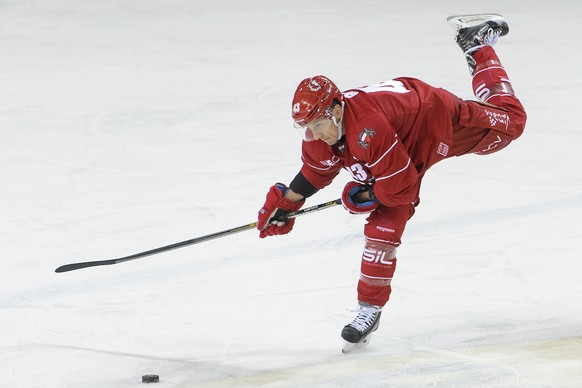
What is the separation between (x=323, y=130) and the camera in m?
3.47

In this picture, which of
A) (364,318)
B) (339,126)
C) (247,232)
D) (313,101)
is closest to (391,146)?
(339,126)

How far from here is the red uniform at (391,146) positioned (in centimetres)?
345

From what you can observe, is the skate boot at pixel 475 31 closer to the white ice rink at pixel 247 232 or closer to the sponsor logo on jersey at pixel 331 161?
the white ice rink at pixel 247 232

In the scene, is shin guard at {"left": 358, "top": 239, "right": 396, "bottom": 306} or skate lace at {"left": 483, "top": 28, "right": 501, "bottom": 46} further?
skate lace at {"left": 483, "top": 28, "right": 501, "bottom": 46}

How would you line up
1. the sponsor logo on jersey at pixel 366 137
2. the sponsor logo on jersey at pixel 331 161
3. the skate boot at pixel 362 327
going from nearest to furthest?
1. the sponsor logo on jersey at pixel 366 137
2. the skate boot at pixel 362 327
3. the sponsor logo on jersey at pixel 331 161

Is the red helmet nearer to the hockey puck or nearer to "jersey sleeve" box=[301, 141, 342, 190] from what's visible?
"jersey sleeve" box=[301, 141, 342, 190]

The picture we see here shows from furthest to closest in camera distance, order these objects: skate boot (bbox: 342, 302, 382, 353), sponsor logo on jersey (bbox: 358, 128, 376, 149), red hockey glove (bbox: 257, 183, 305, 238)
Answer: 1. red hockey glove (bbox: 257, 183, 305, 238)
2. skate boot (bbox: 342, 302, 382, 353)
3. sponsor logo on jersey (bbox: 358, 128, 376, 149)

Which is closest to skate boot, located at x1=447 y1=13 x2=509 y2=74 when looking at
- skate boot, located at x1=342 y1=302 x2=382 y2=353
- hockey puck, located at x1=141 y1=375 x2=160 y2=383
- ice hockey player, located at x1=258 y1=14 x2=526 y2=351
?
ice hockey player, located at x1=258 y1=14 x2=526 y2=351

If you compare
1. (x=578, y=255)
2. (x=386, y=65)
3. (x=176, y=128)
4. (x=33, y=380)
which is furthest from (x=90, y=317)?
(x=386, y=65)

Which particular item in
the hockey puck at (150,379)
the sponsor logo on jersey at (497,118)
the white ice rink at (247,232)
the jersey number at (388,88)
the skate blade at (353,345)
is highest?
the jersey number at (388,88)

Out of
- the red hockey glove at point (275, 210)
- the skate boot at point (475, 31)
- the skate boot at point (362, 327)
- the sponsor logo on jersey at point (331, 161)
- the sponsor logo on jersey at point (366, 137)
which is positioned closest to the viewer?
the sponsor logo on jersey at point (366, 137)

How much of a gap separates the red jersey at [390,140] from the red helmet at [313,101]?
0.10 meters

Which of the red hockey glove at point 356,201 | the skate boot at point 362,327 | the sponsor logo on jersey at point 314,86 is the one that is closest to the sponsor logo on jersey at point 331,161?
the red hockey glove at point 356,201

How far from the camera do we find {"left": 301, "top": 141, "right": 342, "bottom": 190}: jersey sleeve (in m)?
3.75
